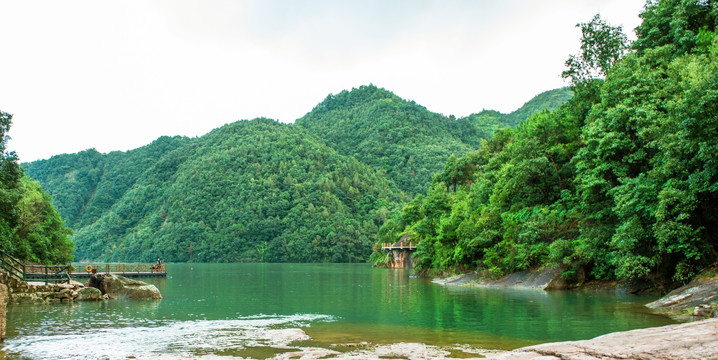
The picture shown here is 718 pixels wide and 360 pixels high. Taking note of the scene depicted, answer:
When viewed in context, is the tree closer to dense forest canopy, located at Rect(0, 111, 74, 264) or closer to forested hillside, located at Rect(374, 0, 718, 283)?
forested hillside, located at Rect(374, 0, 718, 283)

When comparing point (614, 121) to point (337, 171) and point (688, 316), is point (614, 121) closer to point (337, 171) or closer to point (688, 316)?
point (688, 316)

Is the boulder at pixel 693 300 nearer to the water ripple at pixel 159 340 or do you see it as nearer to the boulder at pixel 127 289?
the water ripple at pixel 159 340

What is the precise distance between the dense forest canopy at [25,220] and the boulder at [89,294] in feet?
27.1

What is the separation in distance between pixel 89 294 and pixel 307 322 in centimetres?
2035

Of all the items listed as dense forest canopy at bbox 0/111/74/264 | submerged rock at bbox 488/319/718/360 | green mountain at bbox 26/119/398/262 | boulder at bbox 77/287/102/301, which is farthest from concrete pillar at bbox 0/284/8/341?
green mountain at bbox 26/119/398/262

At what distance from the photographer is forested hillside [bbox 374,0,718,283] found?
2705cm

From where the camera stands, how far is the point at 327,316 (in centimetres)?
2662

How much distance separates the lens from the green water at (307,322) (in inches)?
698

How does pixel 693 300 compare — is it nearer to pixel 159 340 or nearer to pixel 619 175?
pixel 619 175

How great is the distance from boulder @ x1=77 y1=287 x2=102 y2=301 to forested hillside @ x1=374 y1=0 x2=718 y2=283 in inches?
1227

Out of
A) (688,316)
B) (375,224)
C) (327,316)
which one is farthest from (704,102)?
(375,224)

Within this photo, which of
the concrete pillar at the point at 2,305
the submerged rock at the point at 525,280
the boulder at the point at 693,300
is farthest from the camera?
the submerged rock at the point at 525,280

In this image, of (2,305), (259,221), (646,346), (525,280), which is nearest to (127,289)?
(2,305)

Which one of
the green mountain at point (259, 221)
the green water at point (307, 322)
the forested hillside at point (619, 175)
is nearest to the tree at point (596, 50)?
the forested hillside at point (619, 175)
